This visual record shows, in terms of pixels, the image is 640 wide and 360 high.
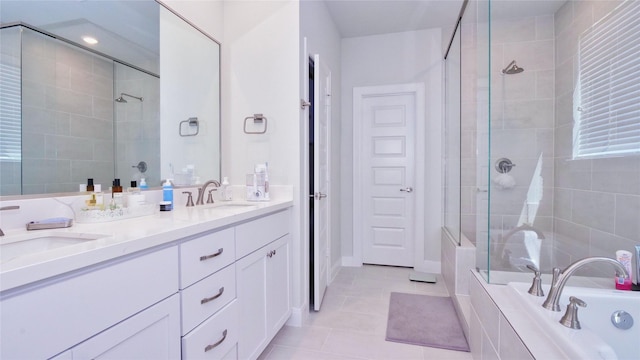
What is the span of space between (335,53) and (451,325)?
9.27ft

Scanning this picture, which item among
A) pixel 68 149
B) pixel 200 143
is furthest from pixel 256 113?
pixel 68 149

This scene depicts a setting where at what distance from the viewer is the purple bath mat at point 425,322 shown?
1909 mm

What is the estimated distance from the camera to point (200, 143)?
2064mm

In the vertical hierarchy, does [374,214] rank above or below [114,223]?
below

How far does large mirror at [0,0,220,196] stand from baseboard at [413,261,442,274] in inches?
101

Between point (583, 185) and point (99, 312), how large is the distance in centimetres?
292

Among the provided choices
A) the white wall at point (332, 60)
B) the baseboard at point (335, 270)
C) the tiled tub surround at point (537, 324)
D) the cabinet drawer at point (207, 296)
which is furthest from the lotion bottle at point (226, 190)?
the tiled tub surround at point (537, 324)

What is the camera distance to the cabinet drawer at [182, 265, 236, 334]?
3.42 ft

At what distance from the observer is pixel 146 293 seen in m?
0.88

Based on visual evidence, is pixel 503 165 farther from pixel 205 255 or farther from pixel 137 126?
pixel 137 126

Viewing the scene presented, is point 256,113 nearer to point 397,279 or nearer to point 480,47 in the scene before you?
point 480,47

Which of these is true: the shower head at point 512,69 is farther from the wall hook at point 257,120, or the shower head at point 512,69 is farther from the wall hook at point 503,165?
the wall hook at point 257,120

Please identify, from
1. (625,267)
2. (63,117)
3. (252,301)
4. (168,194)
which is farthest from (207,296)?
(625,267)

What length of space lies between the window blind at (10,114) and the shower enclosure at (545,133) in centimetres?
222
